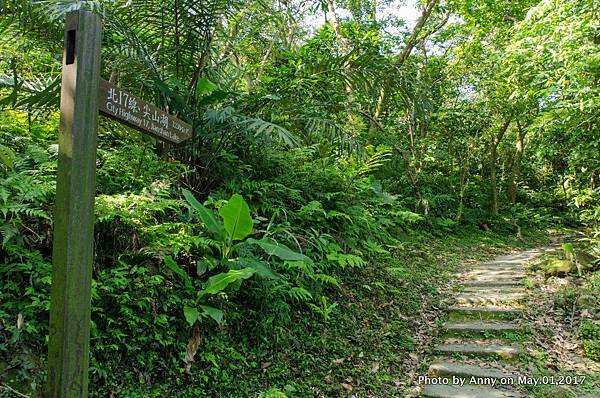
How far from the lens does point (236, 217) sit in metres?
2.93

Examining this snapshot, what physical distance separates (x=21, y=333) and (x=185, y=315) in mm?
881

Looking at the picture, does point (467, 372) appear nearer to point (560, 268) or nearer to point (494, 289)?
point (494, 289)

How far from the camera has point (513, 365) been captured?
3762 mm

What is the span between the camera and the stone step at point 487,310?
4.74m

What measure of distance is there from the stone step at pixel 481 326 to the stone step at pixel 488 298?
58 cm

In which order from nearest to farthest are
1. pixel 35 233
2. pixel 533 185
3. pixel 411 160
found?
pixel 35 233 → pixel 411 160 → pixel 533 185

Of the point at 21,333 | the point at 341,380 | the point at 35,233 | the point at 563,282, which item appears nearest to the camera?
the point at 21,333

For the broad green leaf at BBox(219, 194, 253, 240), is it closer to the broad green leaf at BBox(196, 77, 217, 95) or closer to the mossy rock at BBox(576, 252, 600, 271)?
the broad green leaf at BBox(196, 77, 217, 95)

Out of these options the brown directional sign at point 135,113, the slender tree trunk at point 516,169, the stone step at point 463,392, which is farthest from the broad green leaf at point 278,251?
the slender tree trunk at point 516,169

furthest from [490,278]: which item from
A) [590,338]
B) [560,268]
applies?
[590,338]

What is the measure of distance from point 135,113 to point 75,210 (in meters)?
0.57

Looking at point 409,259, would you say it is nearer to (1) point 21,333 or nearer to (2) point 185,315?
(2) point 185,315

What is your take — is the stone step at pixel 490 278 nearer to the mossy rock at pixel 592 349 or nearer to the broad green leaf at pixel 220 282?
the mossy rock at pixel 592 349

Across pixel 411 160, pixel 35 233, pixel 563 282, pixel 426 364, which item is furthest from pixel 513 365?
pixel 411 160
